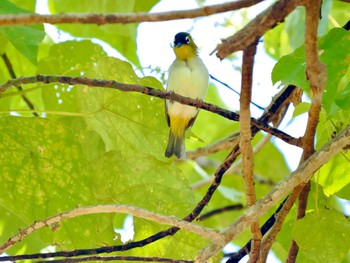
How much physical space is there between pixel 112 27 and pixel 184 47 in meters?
0.91

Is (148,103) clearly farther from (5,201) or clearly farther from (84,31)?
(84,31)

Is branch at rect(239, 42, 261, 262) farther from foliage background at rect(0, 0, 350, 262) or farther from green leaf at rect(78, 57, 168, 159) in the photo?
green leaf at rect(78, 57, 168, 159)

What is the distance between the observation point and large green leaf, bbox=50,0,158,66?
2.35 meters

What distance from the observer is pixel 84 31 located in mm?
2670

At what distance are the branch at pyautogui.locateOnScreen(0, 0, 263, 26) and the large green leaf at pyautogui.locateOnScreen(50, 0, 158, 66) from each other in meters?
1.06

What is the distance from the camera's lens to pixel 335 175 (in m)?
1.89

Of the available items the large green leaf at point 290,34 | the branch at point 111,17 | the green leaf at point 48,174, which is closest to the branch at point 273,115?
the large green leaf at point 290,34

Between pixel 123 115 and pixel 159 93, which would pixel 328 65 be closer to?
pixel 159 93

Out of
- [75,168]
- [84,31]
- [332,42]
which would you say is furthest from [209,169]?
[332,42]

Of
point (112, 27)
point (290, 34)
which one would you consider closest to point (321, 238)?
point (112, 27)

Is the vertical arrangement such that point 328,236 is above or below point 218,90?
below

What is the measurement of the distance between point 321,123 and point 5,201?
0.77m

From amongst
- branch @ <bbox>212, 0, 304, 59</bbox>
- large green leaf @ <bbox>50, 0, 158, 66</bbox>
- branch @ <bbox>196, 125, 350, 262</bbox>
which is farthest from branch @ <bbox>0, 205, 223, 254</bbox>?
large green leaf @ <bbox>50, 0, 158, 66</bbox>

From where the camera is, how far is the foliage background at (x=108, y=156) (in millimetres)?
1712
